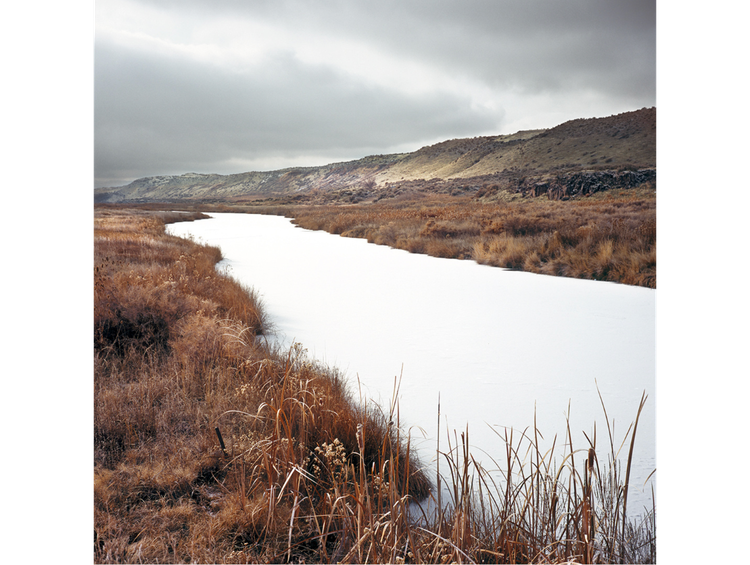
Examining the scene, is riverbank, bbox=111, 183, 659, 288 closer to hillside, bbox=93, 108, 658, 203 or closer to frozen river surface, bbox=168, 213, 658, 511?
frozen river surface, bbox=168, 213, 658, 511

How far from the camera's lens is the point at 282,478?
1896mm

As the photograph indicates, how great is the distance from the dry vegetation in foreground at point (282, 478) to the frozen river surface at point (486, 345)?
29 cm

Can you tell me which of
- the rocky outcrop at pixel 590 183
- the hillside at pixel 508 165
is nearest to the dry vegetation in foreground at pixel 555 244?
the hillside at pixel 508 165

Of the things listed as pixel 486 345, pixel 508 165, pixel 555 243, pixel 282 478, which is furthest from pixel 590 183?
pixel 508 165

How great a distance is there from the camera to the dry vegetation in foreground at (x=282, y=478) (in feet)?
4.82

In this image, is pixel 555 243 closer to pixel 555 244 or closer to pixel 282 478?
pixel 555 244

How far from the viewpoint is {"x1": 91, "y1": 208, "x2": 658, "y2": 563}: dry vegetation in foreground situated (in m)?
1.47

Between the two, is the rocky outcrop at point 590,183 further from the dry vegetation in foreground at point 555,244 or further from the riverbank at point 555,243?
the dry vegetation in foreground at point 555,244

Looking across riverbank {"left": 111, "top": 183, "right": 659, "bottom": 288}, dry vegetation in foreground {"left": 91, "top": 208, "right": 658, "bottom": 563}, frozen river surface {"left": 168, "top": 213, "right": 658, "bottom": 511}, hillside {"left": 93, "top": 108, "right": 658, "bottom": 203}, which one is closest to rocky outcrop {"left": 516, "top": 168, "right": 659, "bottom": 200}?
hillside {"left": 93, "top": 108, "right": 658, "bottom": 203}

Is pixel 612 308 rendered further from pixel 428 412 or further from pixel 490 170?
pixel 490 170

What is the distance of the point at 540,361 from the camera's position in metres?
4.10

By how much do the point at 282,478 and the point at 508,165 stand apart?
71280 mm
